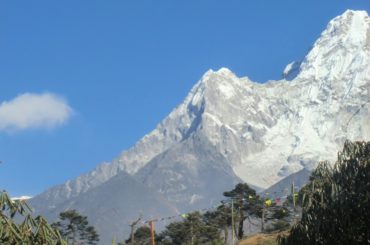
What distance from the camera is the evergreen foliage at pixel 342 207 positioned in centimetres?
2706

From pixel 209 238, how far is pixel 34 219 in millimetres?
79548

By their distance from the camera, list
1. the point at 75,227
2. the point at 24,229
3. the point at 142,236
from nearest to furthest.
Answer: the point at 24,229 → the point at 75,227 → the point at 142,236

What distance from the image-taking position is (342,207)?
27.1 metres

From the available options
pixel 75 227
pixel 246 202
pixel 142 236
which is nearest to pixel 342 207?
pixel 246 202

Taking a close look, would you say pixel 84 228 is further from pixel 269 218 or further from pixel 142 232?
pixel 269 218

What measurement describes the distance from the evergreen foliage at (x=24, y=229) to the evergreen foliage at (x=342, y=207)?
13605 mm

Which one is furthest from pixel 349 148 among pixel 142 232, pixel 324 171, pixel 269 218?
pixel 142 232

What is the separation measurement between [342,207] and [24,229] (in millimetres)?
14240

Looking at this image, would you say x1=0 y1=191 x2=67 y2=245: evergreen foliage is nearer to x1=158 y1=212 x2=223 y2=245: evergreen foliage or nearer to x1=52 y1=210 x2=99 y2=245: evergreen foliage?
x1=158 y1=212 x2=223 y2=245: evergreen foliage

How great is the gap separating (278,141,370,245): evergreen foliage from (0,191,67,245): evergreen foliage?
1360 centimetres

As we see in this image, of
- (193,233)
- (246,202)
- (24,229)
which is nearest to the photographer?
(24,229)

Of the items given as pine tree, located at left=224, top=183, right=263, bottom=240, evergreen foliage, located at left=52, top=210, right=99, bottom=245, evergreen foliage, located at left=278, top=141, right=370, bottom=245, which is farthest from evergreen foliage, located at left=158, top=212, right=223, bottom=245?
evergreen foliage, located at left=278, top=141, right=370, bottom=245

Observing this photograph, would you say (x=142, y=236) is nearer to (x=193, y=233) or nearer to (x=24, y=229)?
(x=193, y=233)

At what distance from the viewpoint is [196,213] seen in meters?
99.6
